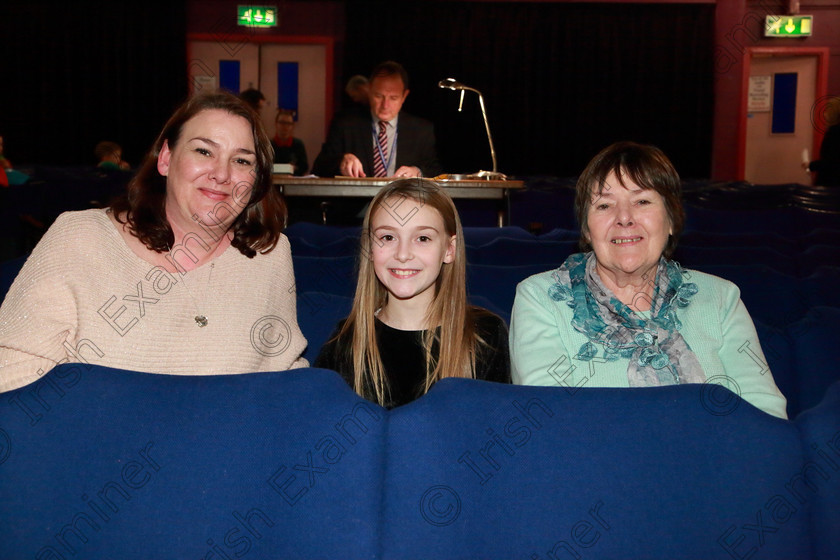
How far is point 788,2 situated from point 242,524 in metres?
12.2

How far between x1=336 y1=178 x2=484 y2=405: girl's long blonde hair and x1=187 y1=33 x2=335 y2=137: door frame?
9.53 meters

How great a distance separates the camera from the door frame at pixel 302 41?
1089 cm

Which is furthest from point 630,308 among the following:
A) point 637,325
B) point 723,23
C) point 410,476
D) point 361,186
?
point 723,23

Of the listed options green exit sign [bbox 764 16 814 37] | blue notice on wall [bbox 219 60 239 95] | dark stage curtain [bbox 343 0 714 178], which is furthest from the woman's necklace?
green exit sign [bbox 764 16 814 37]

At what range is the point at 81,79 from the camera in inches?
440

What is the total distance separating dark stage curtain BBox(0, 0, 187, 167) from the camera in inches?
434

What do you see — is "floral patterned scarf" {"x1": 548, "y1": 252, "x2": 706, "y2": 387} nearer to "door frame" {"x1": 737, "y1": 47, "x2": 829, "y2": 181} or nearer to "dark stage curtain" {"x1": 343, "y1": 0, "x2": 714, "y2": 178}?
"dark stage curtain" {"x1": 343, "y1": 0, "x2": 714, "y2": 178}

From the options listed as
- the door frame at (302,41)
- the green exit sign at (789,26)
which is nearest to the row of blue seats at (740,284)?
the door frame at (302,41)

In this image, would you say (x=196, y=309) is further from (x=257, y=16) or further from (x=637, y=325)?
(x=257, y=16)

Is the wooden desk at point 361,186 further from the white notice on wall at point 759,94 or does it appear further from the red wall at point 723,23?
the white notice on wall at point 759,94

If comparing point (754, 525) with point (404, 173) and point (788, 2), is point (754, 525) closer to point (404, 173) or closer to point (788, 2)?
point (404, 173)

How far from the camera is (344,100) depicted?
430 inches

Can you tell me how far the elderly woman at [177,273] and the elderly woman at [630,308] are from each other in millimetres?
554

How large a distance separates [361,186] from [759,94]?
9.65 m
